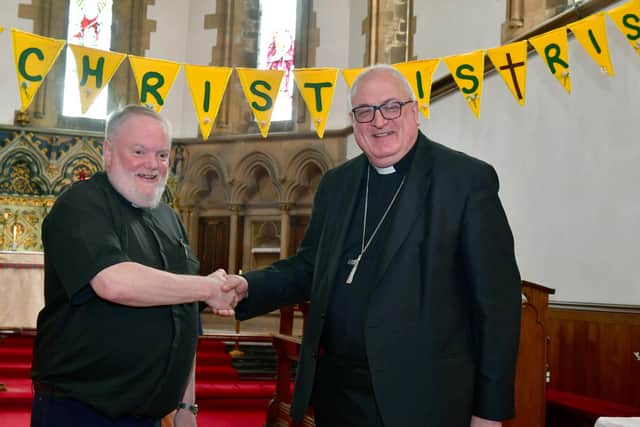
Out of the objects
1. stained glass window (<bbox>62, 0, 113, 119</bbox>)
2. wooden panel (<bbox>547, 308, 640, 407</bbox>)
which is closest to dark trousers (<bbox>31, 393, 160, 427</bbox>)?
wooden panel (<bbox>547, 308, 640, 407</bbox>)

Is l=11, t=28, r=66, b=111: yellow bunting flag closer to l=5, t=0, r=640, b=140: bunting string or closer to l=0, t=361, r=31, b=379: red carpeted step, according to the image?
l=5, t=0, r=640, b=140: bunting string

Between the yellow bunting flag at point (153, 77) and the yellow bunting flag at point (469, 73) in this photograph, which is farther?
the yellow bunting flag at point (153, 77)

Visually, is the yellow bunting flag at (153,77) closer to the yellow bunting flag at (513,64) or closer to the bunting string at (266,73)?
the bunting string at (266,73)

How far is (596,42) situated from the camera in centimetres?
469

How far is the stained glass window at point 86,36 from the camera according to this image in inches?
428

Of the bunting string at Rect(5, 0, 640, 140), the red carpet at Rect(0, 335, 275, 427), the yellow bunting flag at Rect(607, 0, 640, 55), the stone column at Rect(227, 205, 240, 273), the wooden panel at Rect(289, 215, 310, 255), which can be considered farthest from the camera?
the stone column at Rect(227, 205, 240, 273)

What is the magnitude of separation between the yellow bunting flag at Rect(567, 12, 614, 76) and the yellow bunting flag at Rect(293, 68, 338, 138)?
6.38ft

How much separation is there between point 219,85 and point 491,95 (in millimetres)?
2638

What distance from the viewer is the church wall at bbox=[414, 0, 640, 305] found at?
16.5ft

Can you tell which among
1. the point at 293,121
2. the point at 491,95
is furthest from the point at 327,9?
the point at 491,95

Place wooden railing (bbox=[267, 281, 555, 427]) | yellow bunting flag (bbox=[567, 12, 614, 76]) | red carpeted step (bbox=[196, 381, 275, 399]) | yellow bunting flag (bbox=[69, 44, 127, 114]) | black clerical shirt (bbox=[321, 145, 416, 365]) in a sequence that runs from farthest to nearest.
A: red carpeted step (bbox=[196, 381, 275, 399])
yellow bunting flag (bbox=[69, 44, 127, 114])
yellow bunting flag (bbox=[567, 12, 614, 76])
wooden railing (bbox=[267, 281, 555, 427])
black clerical shirt (bbox=[321, 145, 416, 365])

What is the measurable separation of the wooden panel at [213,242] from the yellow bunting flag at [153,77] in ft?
17.6

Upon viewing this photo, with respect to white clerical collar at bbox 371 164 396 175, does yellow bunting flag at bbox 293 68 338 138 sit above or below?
above

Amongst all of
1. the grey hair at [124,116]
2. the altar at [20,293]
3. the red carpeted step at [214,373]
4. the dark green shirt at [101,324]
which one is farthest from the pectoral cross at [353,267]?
the red carpeted step at [214,373]
